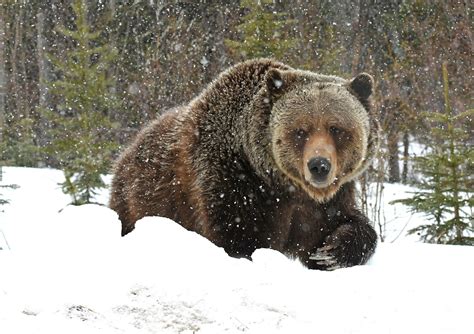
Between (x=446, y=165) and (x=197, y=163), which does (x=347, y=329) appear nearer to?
(x=197, y=163)

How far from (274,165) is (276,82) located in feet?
1.91

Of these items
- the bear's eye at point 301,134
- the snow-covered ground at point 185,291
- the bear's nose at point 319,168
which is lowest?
the snow-covered ground at point 185,291

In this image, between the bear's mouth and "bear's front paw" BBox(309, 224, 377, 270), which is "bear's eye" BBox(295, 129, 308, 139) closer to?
the bear's mouth

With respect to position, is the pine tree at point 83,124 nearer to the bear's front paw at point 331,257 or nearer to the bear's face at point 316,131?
the bear's face at point 316,131

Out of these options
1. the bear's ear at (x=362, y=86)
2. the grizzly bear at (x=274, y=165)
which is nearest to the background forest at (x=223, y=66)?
the bear's ear at (x=362, y=86)

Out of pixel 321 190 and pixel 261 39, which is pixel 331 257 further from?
pixel 261 39

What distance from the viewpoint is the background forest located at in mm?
11023

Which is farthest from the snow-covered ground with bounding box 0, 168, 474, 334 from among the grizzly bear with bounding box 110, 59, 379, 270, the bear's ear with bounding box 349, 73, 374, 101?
the bear's ear with bounding box 349, 73, 374, 101

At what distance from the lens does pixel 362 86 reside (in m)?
4.82

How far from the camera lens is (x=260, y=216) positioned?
175 inches

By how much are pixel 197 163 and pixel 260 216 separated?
0.60 meters

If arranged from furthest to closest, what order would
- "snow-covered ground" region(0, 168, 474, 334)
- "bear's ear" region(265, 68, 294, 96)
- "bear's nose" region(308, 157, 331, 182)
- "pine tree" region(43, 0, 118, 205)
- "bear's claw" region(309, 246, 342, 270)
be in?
"pine tree" region(43, 0, 118, 205) → "bear's ear" region(265, 68, 294, 96) → "bear's claw" region(309, 246, 342, 270) → "bear's nose" region(308, 157, 331, 182) → "snow-covered ground" region(0, 168, 474, 334)

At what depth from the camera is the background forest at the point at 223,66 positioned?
11023 millimetres

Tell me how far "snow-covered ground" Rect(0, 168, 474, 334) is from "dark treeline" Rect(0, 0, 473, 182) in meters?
8.41
